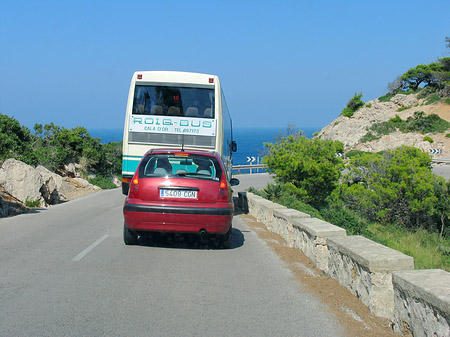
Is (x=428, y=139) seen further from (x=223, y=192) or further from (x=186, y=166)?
(x=223, y=192)

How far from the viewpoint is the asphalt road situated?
14.4 feet

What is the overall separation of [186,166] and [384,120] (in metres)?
56.7

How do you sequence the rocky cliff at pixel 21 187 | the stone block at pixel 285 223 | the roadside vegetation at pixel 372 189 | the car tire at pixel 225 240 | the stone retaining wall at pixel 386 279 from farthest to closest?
the roadside vegetation at pixel 372 189, the rocky cliff at pixel 21 187, the stone block at pixel 285 223, the car tire at pixel 225 240, the stone retaining wall at pixel 386 279

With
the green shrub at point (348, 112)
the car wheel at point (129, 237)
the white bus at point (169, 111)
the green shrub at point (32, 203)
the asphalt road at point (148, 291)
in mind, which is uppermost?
the green shrub at point (348, 112)

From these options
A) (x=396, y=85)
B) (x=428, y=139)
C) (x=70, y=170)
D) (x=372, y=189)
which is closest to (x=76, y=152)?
(x=70, y=170)

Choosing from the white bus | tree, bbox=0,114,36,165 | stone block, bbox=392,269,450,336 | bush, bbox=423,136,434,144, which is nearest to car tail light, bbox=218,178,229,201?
stone block, bbox=392,269,450,336

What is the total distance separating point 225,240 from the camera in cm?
835

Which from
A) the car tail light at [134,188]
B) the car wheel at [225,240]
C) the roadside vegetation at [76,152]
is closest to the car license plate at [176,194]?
the car tail light at [134,188]

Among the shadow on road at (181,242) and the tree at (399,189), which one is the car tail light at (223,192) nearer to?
the shadow on road at (181,242)

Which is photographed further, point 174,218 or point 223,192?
point 223,192

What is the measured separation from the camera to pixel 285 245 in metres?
8.79

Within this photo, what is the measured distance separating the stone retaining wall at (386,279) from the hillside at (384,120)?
4117 cm

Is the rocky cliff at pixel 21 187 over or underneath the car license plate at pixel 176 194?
underneath

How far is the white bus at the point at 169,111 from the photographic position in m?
12.9
